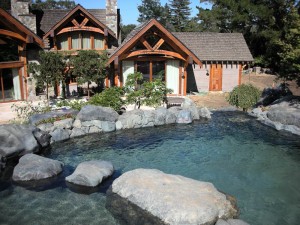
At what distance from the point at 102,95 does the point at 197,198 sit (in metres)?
12.5

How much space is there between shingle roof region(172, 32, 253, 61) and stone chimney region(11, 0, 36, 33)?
12.4 metres

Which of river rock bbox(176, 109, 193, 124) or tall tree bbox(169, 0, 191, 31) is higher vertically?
tall tree bbox(169, 0, 191, 31)

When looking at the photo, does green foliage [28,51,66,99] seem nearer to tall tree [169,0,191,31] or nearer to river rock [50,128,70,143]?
river rock [50,128,70,143]

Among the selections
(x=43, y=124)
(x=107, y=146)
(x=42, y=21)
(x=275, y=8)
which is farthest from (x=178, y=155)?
(x=275, y=8)

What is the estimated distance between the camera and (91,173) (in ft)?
45.4

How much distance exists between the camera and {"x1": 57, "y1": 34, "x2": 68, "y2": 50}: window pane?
2742 centimetres

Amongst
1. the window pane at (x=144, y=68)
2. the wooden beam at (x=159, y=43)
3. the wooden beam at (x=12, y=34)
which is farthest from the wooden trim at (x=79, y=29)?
the wooden beam at (x=159, y=43)

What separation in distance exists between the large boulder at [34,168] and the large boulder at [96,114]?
5.15 m

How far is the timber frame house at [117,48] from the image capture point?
24.5m

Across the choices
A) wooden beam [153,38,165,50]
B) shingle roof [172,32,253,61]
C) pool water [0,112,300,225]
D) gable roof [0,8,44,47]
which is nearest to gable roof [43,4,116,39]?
gable roof [0,8,44,47]

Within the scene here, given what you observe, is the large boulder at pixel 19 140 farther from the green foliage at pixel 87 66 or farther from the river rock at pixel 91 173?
the green foliage at pixel 87 66

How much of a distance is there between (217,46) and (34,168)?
2036cm

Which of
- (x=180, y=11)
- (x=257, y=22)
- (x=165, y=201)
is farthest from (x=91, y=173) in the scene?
(x=180, y=11)

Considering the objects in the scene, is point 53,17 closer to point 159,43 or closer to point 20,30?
point 20,30
